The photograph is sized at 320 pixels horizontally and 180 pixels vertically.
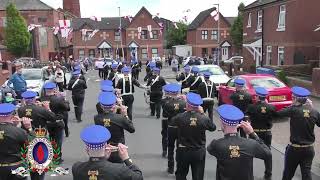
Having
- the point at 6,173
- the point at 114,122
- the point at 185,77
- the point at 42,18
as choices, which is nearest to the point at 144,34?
the point at 42,18

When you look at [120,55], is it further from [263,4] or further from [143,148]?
[143,148]

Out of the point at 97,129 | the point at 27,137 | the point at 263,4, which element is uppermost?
the point at 263,4

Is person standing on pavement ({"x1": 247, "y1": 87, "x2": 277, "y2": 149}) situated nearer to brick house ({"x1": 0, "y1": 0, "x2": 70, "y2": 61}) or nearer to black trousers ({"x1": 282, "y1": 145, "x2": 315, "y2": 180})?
black trousers ({"x1": 282, "y1": 145, "x2": 315, "y2": 180})

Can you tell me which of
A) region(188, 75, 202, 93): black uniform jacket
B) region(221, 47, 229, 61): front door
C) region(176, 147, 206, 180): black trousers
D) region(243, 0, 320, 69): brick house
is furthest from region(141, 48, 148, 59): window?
region(176, 147, 206, 180): black trousers

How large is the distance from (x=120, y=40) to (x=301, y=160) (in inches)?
2379

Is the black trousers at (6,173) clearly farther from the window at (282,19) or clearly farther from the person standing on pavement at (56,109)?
the window at (282,19)

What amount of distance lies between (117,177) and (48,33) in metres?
63.0

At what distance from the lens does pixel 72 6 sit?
9131cm

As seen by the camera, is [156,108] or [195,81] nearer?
[195,81]

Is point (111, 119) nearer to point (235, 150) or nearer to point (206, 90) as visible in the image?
point (235, 150)

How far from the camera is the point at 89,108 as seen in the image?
62.4ft

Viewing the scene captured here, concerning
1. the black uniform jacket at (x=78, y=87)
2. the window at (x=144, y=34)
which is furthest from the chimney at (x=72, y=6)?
the black uniform jacket at (x=78, y=87)

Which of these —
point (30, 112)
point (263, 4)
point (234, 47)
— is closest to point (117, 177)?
point (30, 112)

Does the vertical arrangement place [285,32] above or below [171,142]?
above
